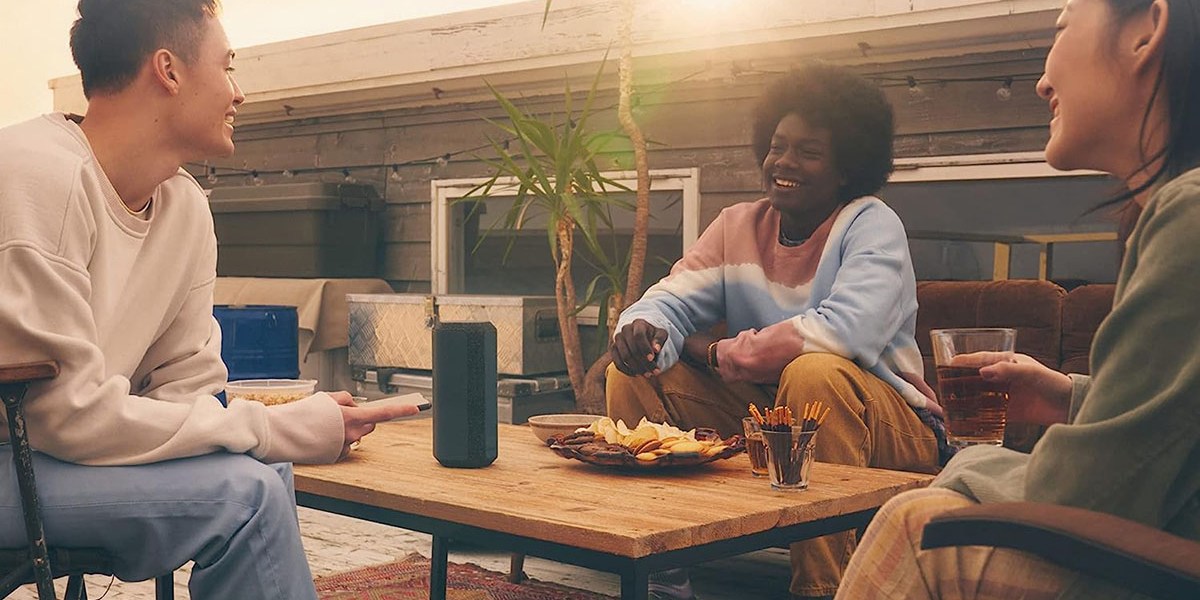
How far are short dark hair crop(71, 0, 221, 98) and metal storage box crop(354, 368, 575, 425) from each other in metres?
2.55

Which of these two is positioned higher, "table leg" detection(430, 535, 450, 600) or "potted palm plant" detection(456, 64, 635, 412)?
"potted palm plant" detection(456, 64, 635, 412)

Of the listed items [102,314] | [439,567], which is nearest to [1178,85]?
[102,314]

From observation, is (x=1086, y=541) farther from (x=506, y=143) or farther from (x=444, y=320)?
(x=506, y=143)

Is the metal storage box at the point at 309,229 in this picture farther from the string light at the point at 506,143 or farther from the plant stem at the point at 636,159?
the plant stem at the point at 636,159

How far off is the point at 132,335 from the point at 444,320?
8.19 ft

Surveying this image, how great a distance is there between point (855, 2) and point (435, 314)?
2.02 metres

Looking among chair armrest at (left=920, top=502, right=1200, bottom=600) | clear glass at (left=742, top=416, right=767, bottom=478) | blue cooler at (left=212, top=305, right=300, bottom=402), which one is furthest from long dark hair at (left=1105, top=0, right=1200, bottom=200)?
blue cooler at (left=212, top=305, right=300, bottom=402)

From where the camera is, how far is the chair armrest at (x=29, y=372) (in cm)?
139

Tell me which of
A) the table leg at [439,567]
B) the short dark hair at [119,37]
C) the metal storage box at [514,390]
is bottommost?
the table leg at [439,567]

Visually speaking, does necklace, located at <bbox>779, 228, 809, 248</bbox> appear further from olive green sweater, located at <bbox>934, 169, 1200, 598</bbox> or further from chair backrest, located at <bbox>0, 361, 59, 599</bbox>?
chair backrest, located at <bbox>0, 361, 59, 599</bbox>

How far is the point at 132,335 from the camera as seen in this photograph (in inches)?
68.4

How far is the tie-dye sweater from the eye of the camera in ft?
8.97

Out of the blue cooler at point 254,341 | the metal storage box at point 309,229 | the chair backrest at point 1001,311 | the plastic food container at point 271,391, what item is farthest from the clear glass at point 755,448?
the metal storage box at point 309,229

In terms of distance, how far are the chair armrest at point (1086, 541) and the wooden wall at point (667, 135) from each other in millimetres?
2910
